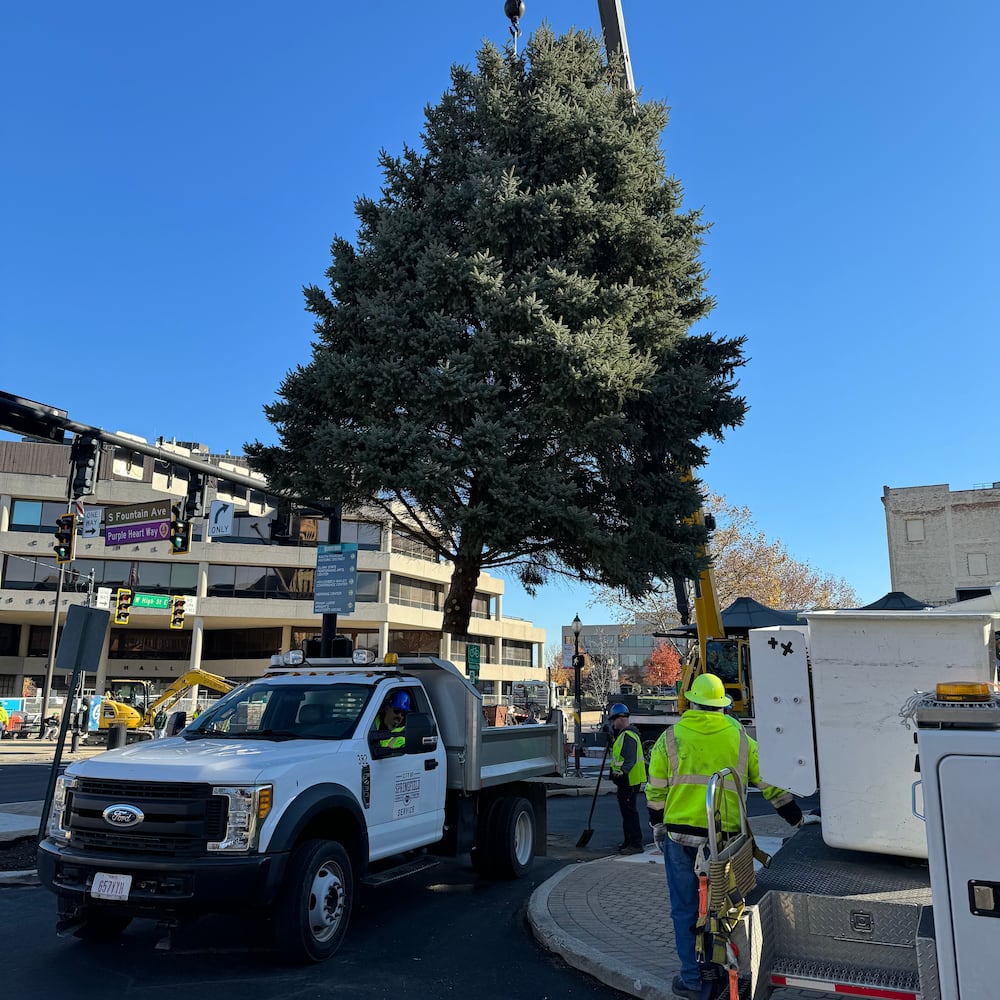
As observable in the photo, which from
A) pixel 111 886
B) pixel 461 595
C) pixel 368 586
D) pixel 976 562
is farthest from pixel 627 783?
pixel 368 586

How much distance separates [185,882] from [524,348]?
961 cm

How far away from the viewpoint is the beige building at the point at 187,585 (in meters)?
50.3

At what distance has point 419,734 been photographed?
773cm

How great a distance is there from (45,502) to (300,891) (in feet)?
170

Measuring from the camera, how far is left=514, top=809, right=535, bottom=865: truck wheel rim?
9.19 meters

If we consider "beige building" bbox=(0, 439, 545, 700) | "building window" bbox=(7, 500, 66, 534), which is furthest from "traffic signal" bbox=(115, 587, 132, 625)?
"building window" bbox=(7, 500, 66, 534)

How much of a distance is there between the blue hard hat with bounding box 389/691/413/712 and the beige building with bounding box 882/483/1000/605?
44876mm

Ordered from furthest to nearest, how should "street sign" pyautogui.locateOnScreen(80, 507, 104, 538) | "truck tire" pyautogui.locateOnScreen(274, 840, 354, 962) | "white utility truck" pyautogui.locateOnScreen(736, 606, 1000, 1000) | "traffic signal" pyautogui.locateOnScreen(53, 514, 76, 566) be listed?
"street sign" pyautogui.locateOnScreen(80, 507, 104, 538) < "traffic signal" pyautogui.locateOnScreen(53, 514, 76, 566) < "truck tire" pyautogui.locateOnScreen(274, 840, 354, 962) < "white utility truck" pyautogui.locateOnScreen(736, 606, 1000, 1000)

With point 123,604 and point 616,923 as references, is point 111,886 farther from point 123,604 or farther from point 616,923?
point 123,604

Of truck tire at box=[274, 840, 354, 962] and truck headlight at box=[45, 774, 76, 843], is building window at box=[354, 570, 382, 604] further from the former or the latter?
truck tire at box=[274, 840, 354, 962]

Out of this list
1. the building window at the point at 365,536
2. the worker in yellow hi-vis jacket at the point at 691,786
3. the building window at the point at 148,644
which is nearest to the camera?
the worker in yellow hi-vis jacket at the point at 691,786

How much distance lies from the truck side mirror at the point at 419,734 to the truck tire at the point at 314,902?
135 cm

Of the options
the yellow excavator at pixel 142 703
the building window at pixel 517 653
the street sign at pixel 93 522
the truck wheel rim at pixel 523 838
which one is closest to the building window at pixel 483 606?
the building window at pixel 517 653

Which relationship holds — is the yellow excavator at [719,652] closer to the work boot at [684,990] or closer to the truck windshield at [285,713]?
the truck windshield at [285,713]
